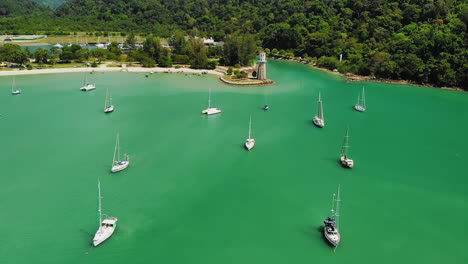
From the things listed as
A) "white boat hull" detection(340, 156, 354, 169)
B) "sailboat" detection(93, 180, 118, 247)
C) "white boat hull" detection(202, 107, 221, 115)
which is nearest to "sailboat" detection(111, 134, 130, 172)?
"sailboat" detection(93, 180, 118, 247)

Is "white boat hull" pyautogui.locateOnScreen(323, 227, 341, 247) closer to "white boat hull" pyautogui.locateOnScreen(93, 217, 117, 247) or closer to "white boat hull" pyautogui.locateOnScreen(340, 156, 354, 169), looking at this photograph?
"white boat hull" pyautogui.locateOnScreen(340, 156, 354, 169)

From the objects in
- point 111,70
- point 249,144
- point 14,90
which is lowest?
point 249,144

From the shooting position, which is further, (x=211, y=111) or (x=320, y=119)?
(x=211, y=111)

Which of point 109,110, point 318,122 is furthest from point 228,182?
point 109,110

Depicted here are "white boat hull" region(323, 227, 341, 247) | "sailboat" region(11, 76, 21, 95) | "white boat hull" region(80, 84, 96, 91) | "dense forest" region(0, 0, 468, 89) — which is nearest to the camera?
"white boat hull" region(323, 227, 341, 247)

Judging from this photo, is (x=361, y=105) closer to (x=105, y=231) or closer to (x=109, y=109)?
(x=109, y=109)
